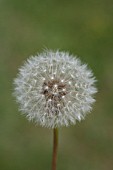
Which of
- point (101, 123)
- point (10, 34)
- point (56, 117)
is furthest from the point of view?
point (10, 34)

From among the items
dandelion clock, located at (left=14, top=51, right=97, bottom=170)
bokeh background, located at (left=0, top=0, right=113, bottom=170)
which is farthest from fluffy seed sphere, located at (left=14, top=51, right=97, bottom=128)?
bokeh background, located at (left=0, top=0, right=113, bottom=170)

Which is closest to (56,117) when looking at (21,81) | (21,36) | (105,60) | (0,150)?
(21,81)

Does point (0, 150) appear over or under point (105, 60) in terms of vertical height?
under

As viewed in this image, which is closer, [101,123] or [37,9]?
[101,123]

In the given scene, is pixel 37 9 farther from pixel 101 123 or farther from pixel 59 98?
pixel 59 98

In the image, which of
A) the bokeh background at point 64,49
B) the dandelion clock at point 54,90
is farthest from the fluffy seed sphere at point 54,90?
the bokeh background at point 64,49

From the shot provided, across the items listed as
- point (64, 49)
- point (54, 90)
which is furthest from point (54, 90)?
point (64, 49)

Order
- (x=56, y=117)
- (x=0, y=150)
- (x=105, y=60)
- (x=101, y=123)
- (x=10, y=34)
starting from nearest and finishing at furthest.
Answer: (x=56, y=117) < (x=0, y=150) < (x=101, y=123) < (x=105, y=60) < (x=10, y=34)

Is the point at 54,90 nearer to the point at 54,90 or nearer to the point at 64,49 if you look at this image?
the point at 54,90

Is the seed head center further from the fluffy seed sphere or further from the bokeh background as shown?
the bokeh background
